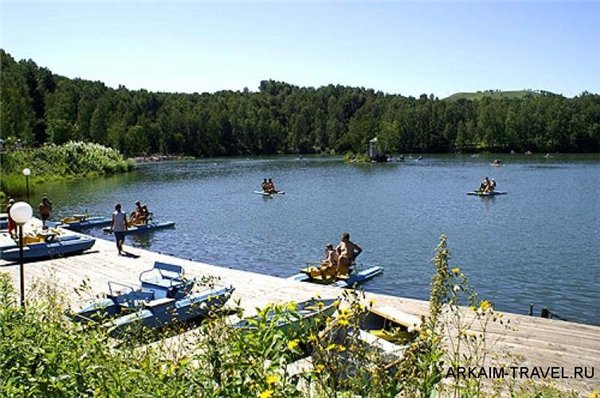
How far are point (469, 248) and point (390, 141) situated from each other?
92.9m

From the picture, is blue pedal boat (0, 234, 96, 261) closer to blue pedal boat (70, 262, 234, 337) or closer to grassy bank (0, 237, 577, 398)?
blue pedal boat (70, 262, 234, 337)

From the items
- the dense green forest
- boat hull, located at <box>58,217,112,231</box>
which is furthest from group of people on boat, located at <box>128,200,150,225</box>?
the dense green forest

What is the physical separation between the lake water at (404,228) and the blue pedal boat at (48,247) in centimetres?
420

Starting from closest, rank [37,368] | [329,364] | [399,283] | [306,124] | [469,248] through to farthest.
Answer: [329,364] < [37,368] < [399,283] < [469,248] < [306,124]

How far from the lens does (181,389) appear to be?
324 centimetres

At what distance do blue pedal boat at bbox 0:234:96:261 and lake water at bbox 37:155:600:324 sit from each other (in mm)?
4200

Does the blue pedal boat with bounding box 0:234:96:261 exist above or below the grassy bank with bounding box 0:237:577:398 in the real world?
below

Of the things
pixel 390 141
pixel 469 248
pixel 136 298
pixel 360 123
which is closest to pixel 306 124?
pixel 360 123

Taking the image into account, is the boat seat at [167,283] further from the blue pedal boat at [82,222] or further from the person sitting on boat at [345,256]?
the blue pedal boat at [82,222]

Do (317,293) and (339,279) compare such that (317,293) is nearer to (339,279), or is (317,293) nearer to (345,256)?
(339,279)

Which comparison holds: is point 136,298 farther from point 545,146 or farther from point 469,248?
point 545,146

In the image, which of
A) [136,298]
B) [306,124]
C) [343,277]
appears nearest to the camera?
[136,298]

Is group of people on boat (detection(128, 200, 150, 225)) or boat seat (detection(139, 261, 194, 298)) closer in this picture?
boat seat (detection(139, 261, 194, 298))

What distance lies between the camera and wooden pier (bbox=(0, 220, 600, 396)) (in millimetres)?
8023
